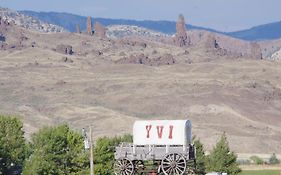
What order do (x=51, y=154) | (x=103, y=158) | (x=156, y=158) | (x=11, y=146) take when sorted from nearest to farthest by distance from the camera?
(x=156, y=158)
(x=51, y=154)
(x=103, y=158)
(x=11, y=146)

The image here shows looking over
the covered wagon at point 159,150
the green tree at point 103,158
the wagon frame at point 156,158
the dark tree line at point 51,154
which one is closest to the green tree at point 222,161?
the dark tree line at point 51,154

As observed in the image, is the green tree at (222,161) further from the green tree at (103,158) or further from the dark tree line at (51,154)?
the green tree at (103,158)

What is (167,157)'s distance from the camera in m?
55.7

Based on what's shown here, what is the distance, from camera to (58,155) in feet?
237

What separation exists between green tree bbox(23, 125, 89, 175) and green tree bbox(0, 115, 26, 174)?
75.1 inches

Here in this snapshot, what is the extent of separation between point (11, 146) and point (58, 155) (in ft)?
21.0

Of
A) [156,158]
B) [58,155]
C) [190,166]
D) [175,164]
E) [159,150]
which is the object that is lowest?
[175,164]

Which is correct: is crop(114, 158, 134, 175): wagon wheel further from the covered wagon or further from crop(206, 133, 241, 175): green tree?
crop(206, 133, 241, 175): green tree

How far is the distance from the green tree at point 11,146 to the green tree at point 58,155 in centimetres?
191

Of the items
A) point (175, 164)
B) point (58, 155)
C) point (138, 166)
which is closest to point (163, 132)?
point (175, 164)

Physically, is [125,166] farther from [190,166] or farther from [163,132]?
[190,166]

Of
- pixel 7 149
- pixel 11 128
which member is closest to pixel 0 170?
pixel 7 149

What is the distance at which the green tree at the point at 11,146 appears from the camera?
238 feet

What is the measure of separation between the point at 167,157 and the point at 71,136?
1997cm
